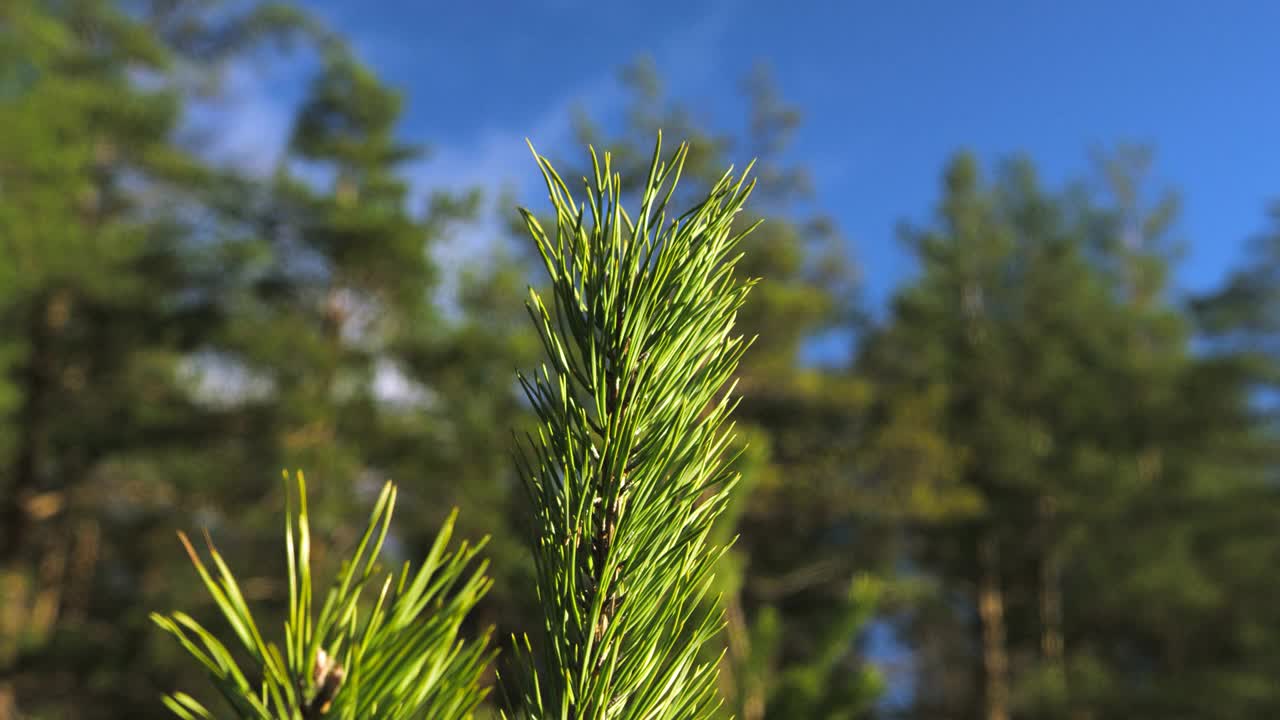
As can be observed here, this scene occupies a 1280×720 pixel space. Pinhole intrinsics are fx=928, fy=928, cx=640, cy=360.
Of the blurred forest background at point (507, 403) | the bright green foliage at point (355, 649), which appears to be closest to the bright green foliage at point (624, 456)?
the bright green foliage at point (355, 649)

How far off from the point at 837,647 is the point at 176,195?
11.7 meters

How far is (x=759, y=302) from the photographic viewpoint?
417 inches

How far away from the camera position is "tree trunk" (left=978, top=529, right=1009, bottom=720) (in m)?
12.0

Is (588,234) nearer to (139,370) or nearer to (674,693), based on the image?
(674,693)

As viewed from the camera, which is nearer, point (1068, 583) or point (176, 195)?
point (176, 195)

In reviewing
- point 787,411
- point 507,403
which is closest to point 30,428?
point 507,403

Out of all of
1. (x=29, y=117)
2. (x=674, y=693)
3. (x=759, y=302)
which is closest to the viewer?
(x=674, y=693)

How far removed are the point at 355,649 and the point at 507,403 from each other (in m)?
9.54

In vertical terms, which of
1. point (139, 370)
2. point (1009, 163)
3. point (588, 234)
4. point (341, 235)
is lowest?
point (588, 234)

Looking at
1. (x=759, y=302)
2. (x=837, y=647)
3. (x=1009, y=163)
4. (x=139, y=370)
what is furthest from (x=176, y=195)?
(x=1009, y=163)

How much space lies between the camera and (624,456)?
496 mm

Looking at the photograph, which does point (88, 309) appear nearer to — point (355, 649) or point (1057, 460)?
point (355, 649)

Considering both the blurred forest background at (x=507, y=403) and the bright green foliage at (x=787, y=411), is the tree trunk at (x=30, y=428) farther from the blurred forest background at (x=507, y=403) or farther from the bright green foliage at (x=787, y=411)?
the bright green foliage at (x=787, y=411)

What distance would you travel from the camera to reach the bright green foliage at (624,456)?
1.60ft
